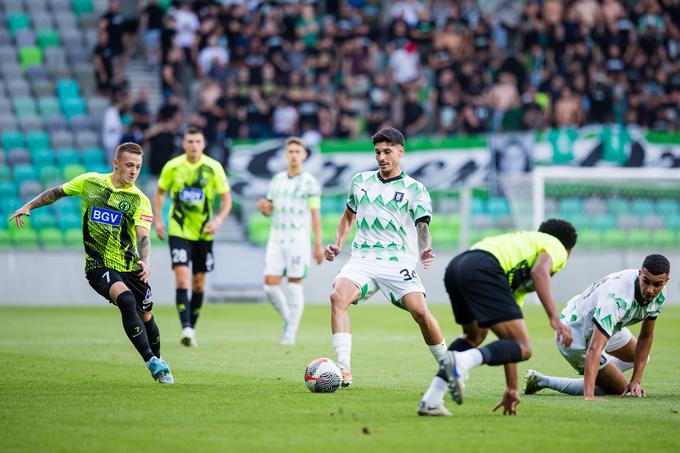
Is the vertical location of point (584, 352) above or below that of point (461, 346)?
below

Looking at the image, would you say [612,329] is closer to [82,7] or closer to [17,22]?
[17,22]

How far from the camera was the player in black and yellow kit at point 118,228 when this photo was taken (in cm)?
969

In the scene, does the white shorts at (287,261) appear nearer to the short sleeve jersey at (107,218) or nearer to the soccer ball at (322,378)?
the short sleeve jersey at (107,218)

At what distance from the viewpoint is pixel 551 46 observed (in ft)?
91.9

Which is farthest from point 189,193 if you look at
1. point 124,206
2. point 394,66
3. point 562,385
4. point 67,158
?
point 394,66

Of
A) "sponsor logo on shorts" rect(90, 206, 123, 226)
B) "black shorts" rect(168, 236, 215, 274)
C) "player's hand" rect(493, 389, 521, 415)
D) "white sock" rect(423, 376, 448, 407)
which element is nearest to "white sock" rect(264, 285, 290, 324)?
"black shorts" rect(168, 236, 215, 274)

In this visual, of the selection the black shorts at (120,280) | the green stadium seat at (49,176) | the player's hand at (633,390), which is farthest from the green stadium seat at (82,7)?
the player's hand at (633,390)

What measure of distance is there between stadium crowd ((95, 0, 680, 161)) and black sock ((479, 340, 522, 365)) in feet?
56.1

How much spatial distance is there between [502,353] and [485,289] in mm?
456

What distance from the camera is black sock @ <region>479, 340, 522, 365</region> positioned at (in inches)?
296

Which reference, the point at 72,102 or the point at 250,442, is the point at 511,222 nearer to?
the point at 72,102

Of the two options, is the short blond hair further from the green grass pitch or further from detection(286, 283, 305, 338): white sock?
detection(286, 283, 305, 338): white sock

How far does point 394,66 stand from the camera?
88.4 feet

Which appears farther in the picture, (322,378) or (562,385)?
(562,385)
